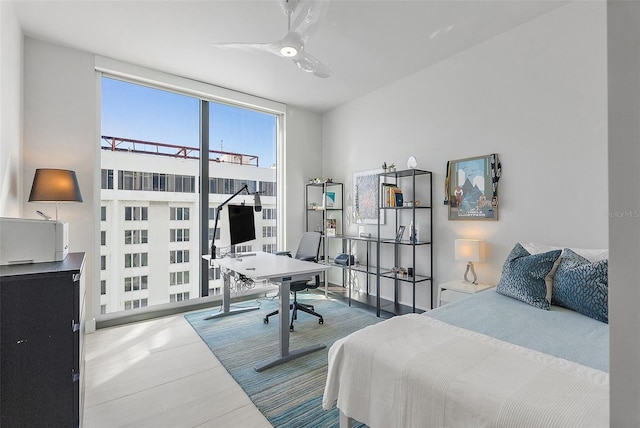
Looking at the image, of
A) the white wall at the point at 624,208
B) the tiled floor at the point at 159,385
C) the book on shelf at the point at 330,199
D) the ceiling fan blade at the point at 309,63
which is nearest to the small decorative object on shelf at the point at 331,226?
the book on shelf at the point at 330,199

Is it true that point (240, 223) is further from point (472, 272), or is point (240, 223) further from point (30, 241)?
point (472, 272)

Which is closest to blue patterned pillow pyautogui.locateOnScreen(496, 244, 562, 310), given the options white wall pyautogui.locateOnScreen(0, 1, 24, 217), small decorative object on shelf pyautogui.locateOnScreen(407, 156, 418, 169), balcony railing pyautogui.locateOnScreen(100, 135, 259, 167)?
small decorative object on shelf pyautogui.locateOnScreen(407, 156, 418, 169)

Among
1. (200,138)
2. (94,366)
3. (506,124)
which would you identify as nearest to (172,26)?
(200,138)

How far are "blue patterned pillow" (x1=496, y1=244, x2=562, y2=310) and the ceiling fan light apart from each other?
236 centimetres

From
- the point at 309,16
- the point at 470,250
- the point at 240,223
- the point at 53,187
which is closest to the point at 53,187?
the point at 53,187

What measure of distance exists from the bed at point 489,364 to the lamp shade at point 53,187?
8.80ft

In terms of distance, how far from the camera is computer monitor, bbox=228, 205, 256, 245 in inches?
127

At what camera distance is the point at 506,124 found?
113 inches

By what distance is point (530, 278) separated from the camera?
209cm

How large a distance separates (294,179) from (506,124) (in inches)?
Result: 118

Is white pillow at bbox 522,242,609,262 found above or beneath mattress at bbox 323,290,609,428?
above

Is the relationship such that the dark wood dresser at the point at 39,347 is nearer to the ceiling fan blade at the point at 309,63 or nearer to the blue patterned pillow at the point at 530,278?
the ceiling fan blade at the point at 309,63

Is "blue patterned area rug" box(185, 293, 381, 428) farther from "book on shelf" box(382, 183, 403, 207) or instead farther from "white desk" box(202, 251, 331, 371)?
"book on shelf" box(382, 183, 403, 207)

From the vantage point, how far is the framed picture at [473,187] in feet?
9.62
